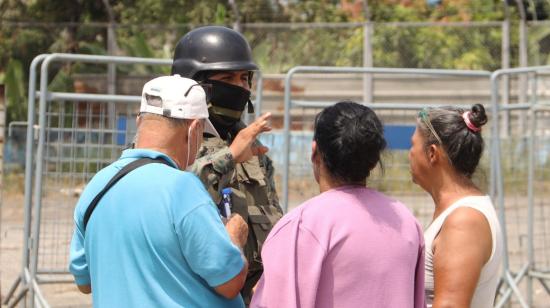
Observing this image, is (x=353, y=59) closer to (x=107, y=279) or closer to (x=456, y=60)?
(x=456, y=60)

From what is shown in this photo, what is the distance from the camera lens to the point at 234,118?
3.84 metres

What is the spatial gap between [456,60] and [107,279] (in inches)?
495

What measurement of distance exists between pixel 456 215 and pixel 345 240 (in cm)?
57

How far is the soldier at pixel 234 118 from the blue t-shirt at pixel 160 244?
29.4 inches

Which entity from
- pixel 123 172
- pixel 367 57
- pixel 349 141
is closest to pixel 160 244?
pixel 123 172

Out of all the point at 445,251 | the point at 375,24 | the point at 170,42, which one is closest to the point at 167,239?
the point at 445,251

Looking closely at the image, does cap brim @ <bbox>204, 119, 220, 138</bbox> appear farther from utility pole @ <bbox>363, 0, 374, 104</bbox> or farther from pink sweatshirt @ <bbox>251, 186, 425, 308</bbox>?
utility pole @ <bbox>363, 0, 374, 104</bbox>

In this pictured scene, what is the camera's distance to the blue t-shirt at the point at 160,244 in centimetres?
268

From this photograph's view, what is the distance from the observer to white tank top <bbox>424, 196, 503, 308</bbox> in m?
3.21

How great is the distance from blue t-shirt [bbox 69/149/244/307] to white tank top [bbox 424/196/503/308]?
80 centimetres

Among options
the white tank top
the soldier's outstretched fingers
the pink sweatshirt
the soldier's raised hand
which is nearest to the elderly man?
the pink sweatshirt

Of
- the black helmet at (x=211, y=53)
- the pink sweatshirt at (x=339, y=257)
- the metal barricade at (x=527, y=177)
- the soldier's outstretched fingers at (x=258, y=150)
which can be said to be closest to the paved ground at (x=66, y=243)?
the metal barricade at (x=527, y=177)

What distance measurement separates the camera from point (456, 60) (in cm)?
1480

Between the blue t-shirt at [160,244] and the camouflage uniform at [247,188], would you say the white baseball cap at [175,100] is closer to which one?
the blue t-shirt at [160,244]
